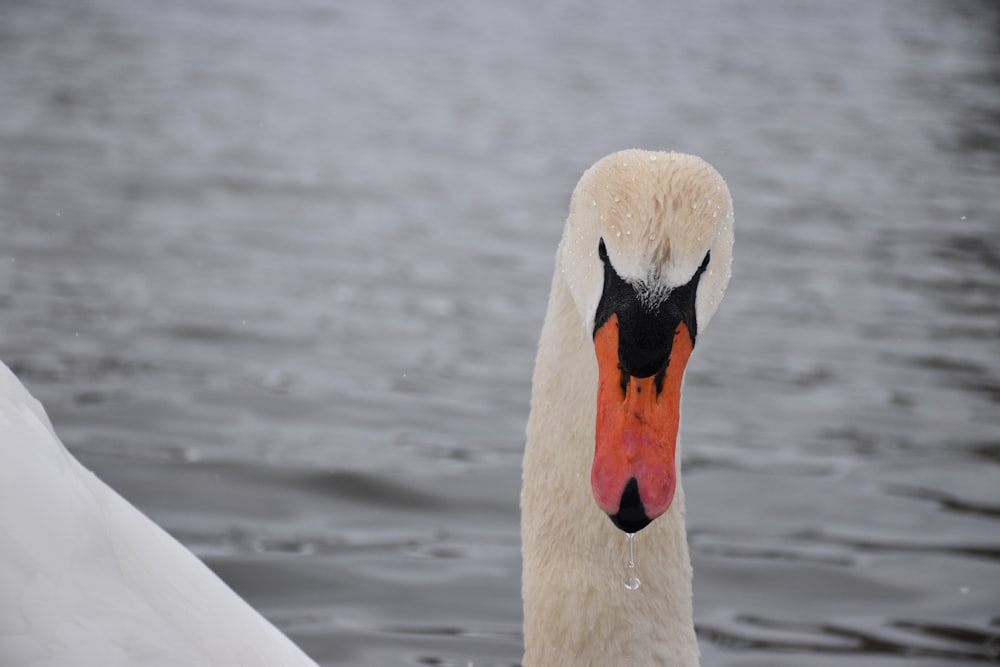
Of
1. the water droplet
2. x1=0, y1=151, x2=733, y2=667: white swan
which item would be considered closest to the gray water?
the water droplet

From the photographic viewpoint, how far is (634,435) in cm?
262

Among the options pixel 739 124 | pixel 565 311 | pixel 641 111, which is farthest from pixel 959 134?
pixel 565 311

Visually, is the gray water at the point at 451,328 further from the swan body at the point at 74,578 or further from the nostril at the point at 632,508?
the swan body at the point at 74,578

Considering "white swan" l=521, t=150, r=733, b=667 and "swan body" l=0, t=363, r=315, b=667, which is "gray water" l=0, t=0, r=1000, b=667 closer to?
"white swan" l=521, t=150, r=733, b=667

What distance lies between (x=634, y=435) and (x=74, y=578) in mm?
1021

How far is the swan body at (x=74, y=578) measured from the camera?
2.31 metres

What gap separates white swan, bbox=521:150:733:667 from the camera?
2.63m

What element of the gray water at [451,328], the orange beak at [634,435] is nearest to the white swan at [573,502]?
the orange beak at [634,435]

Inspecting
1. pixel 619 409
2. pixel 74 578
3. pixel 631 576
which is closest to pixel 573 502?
pixel 631 576

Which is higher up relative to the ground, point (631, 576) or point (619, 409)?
point (619, 409)

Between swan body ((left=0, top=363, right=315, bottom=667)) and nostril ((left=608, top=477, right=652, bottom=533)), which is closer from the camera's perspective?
swan body ((left=0, top=363, right=315, bottom=667))

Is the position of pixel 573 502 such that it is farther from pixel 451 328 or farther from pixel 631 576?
pixel 451 328

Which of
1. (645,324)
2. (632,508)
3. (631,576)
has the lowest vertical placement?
(631,576)

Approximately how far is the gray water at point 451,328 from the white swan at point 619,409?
0.31 ft
